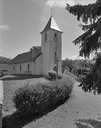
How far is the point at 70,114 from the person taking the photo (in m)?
8.17

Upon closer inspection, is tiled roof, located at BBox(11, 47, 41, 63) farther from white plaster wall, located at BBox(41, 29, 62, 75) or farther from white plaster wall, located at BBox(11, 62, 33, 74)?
white plaster wall, located at BBox(41, 29, 62, 75)

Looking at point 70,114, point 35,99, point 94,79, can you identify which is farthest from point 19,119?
point 94,79

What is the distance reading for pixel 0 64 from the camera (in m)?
52.3

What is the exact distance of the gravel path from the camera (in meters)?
6.90

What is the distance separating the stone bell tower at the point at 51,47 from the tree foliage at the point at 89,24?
21.1m

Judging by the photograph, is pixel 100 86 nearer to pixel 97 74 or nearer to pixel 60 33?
pixel 97 74

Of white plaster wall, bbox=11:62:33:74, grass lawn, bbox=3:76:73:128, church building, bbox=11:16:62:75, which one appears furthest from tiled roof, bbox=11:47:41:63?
grass lawn, bbox=3:76:73:128

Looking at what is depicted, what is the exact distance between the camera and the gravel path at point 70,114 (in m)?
6.90

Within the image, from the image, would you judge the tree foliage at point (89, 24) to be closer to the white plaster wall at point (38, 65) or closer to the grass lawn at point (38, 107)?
the grass lawn at point (38, 107)

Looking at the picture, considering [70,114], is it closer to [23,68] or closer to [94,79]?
[94,79]

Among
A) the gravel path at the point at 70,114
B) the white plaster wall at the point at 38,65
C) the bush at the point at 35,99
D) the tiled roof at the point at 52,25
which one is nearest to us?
the gravel path at the point at 70,114

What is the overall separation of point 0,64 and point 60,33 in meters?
30.5

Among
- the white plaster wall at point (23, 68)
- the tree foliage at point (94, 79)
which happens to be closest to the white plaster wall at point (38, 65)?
the white plaster wall at point (23, 68)

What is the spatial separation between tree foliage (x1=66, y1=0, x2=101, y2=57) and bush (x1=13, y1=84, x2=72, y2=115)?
113 inches
